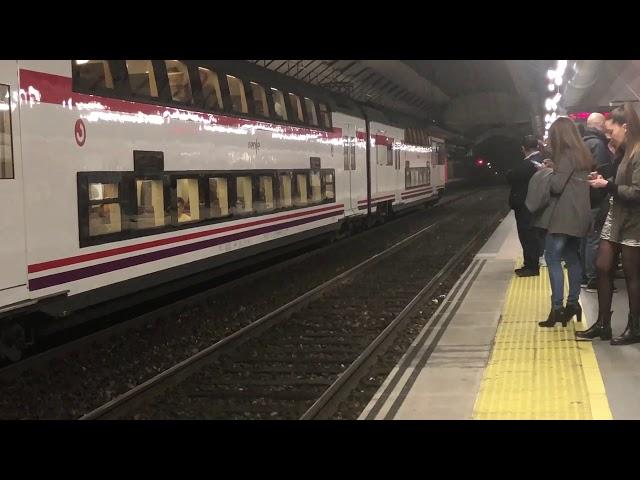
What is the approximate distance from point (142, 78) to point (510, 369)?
515 centimetres

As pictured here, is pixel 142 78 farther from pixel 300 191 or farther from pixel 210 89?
pixel 300 191

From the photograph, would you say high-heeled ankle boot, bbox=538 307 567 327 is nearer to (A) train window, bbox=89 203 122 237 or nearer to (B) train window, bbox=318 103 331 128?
(A) train window, bbox=89 203 122 237

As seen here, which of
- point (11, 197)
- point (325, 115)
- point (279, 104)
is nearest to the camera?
point (11, 197)

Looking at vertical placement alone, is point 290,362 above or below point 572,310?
below

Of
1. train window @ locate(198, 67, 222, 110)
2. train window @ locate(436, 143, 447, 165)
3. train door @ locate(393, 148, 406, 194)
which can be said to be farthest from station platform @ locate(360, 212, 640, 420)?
train window @ locate(436, 143, 447, 165)

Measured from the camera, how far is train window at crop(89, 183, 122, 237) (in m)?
7.52

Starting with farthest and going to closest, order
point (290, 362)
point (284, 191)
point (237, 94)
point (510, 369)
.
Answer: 1. point (284, 191)
2. point (237, 94)
3. point (290, 362)
4. point (510, 369)

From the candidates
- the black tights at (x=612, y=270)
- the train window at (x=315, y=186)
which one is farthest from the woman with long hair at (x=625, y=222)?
the train window at (x=315, y=186)

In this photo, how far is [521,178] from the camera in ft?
34.9

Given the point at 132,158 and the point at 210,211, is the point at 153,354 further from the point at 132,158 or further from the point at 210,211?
the point at 210,211

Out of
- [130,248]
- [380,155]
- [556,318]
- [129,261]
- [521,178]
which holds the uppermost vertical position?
[380,155]

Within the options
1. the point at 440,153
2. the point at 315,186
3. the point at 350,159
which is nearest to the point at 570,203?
the point at 315,186
